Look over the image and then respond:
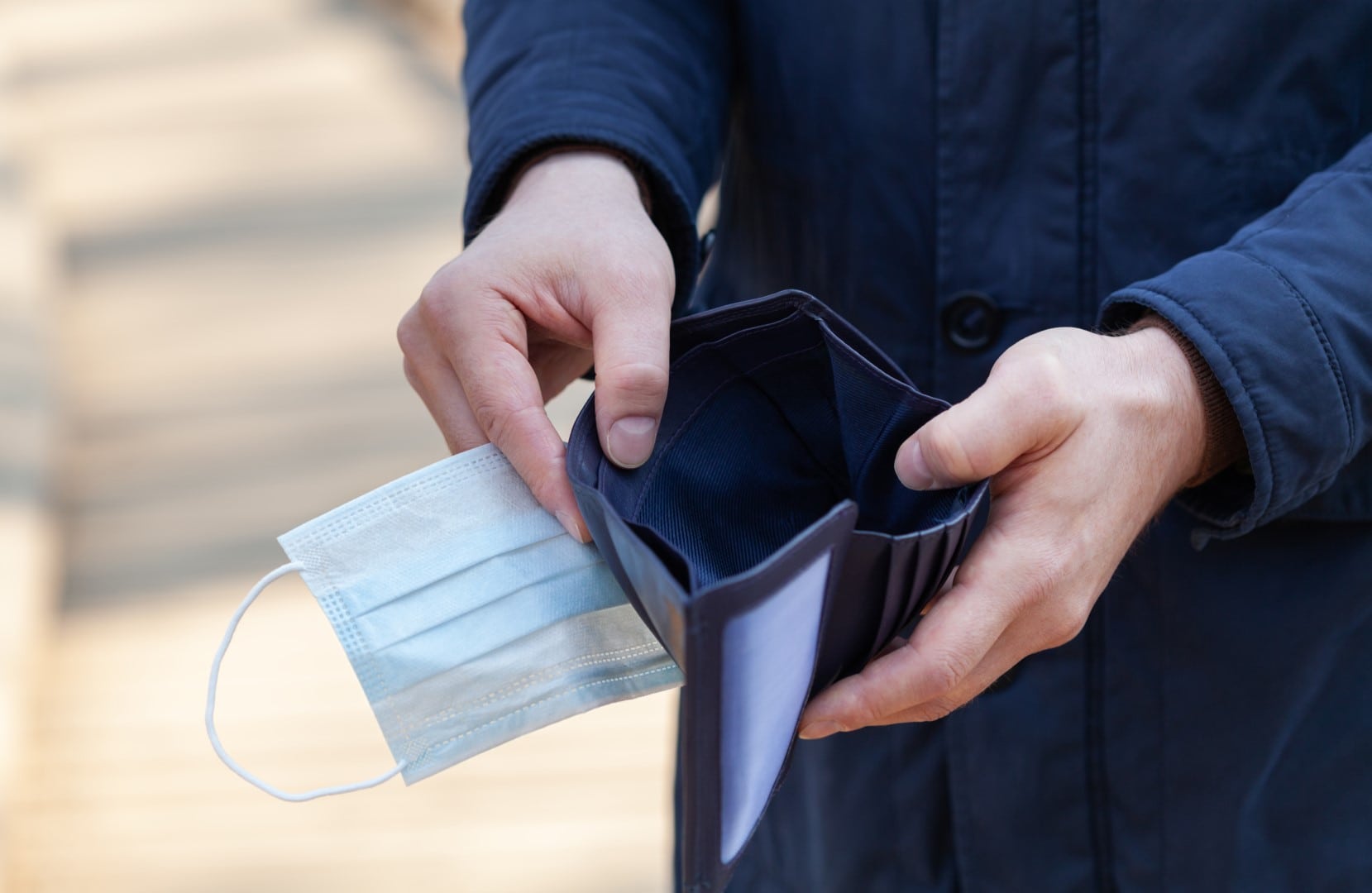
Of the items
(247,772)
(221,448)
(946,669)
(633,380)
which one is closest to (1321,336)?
(946,669)

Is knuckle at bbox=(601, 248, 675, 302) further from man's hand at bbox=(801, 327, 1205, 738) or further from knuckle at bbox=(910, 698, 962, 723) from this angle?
Result: knuckle at bbox=(910, 698, 962, 723)

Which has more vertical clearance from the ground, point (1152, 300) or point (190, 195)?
point (1152, 300)

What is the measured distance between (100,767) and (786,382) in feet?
6.65

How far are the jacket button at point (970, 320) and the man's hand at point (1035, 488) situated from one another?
7.4 inches

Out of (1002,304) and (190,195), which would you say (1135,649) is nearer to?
(1002,304)

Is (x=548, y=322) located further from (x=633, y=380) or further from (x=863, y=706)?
(x=863, y=706)

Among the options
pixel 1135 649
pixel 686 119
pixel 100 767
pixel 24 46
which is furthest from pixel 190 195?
pixel 1135 649

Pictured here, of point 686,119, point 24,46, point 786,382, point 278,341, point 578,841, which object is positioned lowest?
point 578,841

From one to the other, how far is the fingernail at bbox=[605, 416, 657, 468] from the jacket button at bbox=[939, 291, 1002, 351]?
30 cm

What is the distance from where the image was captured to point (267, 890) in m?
2.15

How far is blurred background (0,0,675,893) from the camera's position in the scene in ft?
7.40

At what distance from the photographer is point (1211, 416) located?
851mm

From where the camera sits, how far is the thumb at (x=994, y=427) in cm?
77

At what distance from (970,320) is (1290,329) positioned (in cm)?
27
